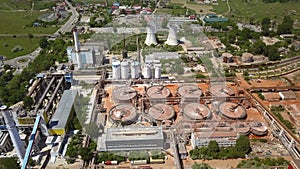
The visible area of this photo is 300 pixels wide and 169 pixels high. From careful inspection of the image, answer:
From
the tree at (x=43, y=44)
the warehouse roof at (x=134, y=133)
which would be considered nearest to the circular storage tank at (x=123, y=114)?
the warehouse roof at (x=134, y=133)

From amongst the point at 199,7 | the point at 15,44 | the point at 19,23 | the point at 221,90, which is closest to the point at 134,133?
the point at 221,90

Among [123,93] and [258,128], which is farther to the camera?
[123,93]

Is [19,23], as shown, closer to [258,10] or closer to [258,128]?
[258,128]

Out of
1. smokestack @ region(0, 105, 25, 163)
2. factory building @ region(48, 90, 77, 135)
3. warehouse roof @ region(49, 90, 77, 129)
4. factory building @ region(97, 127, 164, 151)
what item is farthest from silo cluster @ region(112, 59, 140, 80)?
smokestack @ region(0, 105, 25, 163)

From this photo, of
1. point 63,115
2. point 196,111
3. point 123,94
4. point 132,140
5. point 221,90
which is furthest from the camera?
point 221,90

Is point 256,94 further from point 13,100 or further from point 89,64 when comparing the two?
point 13,100
